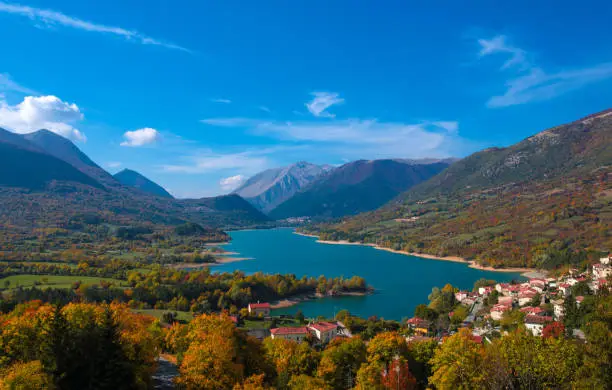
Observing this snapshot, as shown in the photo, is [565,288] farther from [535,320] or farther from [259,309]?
[259,309]

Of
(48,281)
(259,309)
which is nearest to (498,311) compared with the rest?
(259,309)

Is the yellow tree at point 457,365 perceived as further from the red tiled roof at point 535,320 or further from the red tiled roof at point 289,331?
the red tiled roof at point 289,331

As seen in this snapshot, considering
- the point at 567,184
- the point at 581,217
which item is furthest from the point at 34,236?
the point at 567,184

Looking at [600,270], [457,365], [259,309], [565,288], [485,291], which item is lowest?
[259,309]

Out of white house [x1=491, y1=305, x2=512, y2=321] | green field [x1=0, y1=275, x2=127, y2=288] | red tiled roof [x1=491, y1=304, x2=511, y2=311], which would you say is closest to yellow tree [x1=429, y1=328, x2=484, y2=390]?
white house [x1=491, y1=305, x2=512, y2=321]

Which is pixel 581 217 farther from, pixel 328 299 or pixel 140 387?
pixel 140 387

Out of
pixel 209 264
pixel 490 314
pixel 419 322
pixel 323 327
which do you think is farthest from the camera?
pixel 209 264
